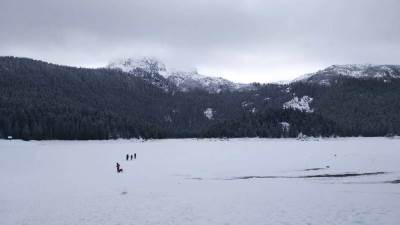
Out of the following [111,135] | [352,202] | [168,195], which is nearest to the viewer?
[352,202]

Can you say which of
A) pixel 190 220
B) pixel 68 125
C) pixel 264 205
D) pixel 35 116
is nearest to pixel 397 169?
pixel 264 205

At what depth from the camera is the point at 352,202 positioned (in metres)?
30.1

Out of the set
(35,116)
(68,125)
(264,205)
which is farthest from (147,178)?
(35,116)

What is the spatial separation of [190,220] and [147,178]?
79.8 feet

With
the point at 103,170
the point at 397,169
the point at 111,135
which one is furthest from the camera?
the point at 111,135

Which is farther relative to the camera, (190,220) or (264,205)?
(264,205)

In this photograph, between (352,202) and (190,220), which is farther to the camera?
(352,202)

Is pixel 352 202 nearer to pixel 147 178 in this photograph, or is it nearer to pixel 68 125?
pixel 147 178

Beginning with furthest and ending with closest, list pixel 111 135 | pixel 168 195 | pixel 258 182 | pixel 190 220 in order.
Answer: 1. pixel 111 135
2. pixel 258 182
3. pixel 168 195
4. pixel 190 220

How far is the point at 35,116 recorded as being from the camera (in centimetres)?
18550

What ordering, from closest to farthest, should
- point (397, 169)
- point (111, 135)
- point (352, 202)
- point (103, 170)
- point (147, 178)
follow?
point (352, 202), point (147, 178), point (397, 169), point (103, 170), point (111, 135)

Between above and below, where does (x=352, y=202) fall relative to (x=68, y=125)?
below

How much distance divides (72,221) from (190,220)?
684 cm

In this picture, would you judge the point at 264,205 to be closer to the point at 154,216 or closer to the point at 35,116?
the point at 154,216
